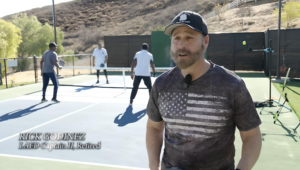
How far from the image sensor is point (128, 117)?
8.29 metres

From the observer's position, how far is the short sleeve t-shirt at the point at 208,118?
202cm

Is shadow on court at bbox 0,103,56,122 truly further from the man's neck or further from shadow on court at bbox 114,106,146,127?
the man's neck

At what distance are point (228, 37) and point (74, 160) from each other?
17700mm

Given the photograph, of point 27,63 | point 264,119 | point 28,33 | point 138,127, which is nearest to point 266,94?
point 264,119

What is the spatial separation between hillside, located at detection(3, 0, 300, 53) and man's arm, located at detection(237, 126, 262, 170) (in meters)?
43.4

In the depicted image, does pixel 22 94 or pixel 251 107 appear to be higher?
pixel 251 107

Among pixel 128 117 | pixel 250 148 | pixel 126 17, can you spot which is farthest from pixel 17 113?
pixel 126 17

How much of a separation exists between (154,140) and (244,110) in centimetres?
73

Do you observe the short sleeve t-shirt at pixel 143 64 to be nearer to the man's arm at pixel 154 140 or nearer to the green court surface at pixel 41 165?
the green court surface at pixel 41 165

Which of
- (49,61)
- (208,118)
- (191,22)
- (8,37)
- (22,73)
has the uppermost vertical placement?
(8,37)

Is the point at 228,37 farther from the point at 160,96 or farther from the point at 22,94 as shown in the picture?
the point at 160,96

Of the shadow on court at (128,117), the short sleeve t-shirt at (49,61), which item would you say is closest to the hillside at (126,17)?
the short sleeve t-shirt at (49,61)

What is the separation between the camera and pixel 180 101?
214 centimetres

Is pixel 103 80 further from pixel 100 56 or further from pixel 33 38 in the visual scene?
pixel 33 38
